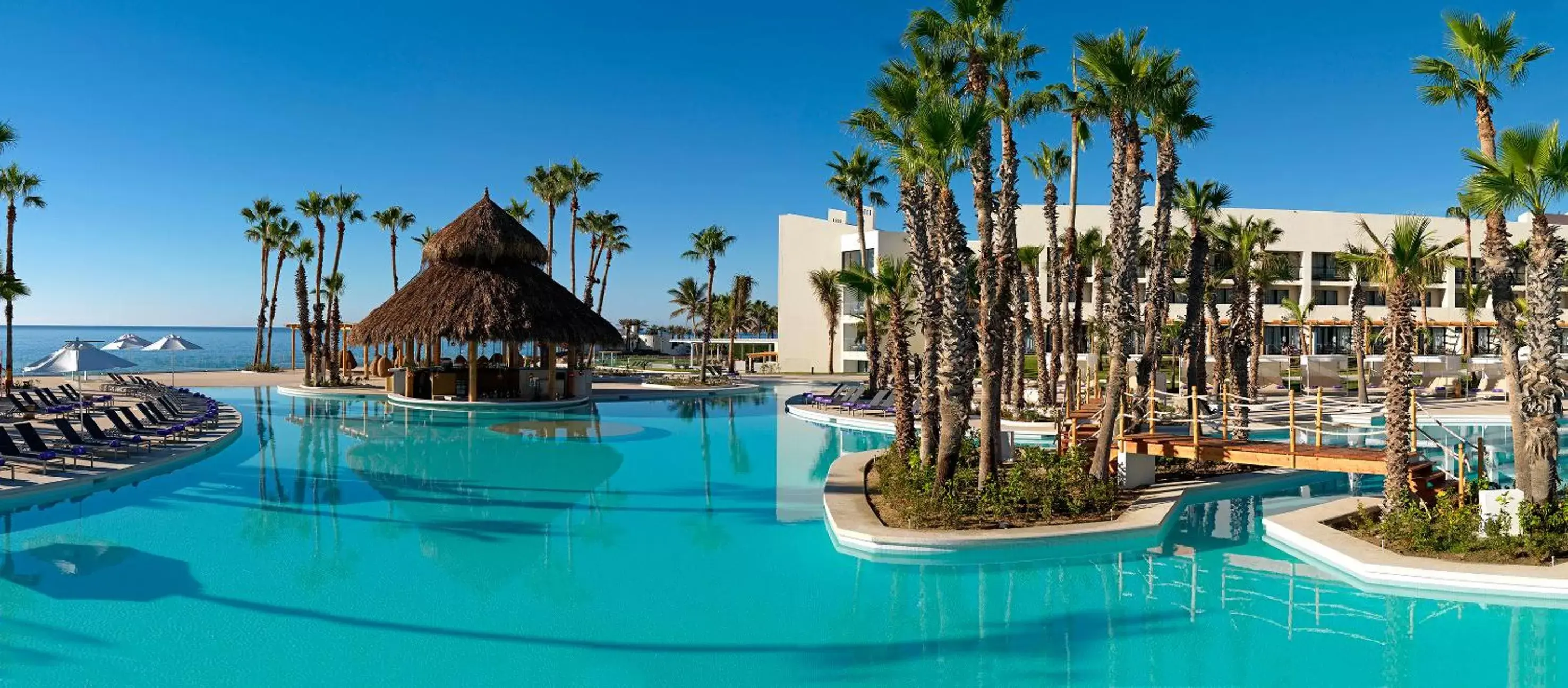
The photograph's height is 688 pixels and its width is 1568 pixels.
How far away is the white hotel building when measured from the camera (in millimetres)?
48906

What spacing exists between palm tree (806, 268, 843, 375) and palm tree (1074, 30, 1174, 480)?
33.8m

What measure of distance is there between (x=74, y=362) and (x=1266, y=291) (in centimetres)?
5268

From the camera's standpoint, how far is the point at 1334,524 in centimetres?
1151

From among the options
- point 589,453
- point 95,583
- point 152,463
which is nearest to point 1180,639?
point 95,583

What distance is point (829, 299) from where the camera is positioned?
48062 mm

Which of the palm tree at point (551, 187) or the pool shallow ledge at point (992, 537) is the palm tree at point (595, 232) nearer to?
the palm tree at point (551, 187)

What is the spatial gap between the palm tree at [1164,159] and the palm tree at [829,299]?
31.9m

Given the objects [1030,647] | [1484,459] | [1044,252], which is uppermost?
[1044,252]

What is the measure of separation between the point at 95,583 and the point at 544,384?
21.1 metres

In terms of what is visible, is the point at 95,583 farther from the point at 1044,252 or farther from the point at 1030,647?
the point at 1044,252

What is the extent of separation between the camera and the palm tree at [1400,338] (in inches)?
407

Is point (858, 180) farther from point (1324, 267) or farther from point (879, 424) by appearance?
point (1324, 267)

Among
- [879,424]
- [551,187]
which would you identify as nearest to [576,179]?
[551,187]

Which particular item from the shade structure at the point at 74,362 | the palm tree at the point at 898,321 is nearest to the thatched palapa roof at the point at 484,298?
the shade structure at the point at 74,362
